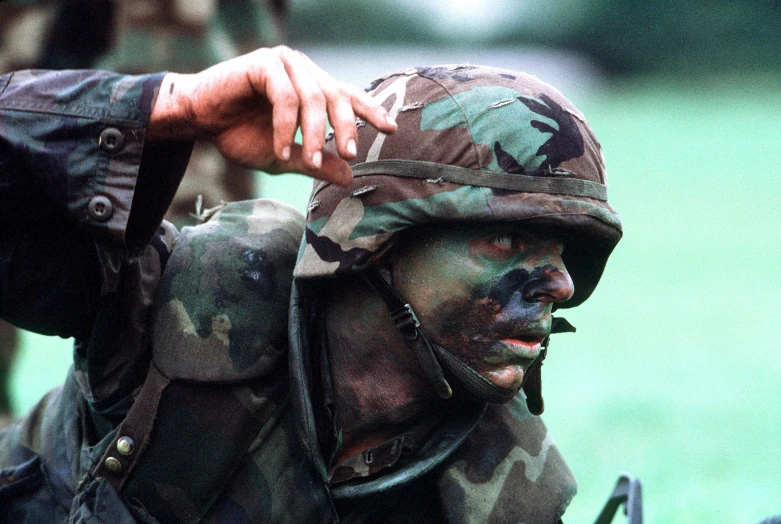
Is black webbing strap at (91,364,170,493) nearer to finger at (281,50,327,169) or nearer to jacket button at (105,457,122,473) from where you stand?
jacket button at (105,457,122,473)

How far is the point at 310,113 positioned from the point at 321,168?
0.12 m

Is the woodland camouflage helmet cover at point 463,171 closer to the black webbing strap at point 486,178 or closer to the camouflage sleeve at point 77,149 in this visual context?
the black webbing strap at point 486,178

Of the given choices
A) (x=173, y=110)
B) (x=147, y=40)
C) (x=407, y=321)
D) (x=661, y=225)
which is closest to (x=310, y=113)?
(x=173, y=110)

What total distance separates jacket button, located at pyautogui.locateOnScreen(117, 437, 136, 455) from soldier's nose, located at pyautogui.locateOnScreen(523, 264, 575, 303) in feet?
2.89

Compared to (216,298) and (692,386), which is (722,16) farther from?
(216,298)

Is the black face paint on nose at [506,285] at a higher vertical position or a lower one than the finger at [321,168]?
lower

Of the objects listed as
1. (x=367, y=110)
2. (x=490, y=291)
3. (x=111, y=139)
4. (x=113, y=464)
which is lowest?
(x=113, y=464)

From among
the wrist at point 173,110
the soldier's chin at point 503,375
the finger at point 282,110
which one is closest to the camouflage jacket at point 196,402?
the wrist at point 173,110

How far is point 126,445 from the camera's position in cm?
240

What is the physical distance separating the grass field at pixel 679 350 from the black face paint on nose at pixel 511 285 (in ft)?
6.55

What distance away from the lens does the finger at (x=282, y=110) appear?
1914mm

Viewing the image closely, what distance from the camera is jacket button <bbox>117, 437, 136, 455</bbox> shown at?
7.87 feet

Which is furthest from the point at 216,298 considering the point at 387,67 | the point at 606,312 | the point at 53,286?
the point at 387,67

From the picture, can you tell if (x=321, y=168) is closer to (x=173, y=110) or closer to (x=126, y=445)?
(x=173, y=110)
